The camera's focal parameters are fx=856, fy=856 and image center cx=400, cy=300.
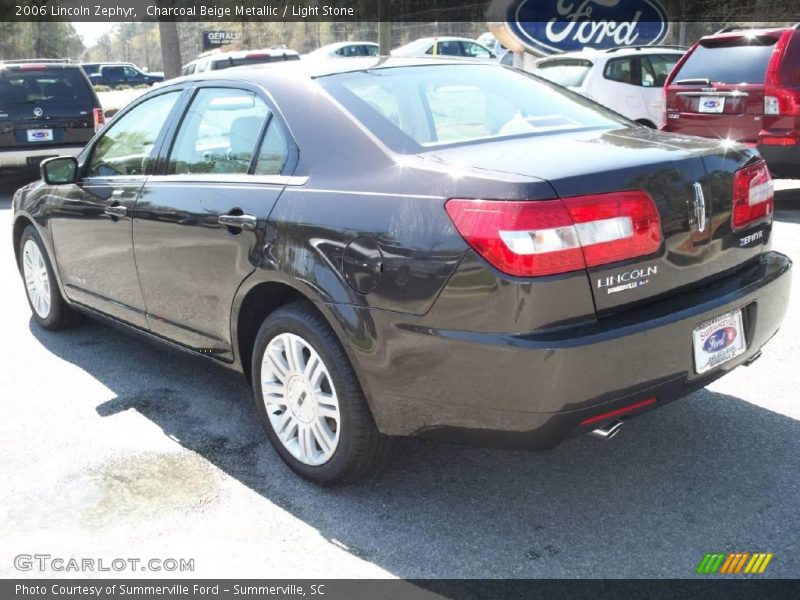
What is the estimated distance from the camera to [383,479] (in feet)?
11.4

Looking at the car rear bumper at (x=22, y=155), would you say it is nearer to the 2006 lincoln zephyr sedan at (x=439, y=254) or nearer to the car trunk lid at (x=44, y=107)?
the car trunk lid at (x=44, y=107)

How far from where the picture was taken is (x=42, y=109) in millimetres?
11602

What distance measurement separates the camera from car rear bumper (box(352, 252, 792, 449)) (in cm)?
265

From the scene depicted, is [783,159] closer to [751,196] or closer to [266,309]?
[751,196]

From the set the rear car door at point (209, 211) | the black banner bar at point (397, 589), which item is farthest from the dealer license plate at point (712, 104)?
the black banner bar at point (397, 589)

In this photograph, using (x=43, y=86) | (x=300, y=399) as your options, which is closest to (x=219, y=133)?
(x=300, y=399)

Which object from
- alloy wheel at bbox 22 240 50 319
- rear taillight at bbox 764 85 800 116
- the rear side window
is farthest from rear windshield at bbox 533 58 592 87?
alloy wheel at bbox 22 240 50 319

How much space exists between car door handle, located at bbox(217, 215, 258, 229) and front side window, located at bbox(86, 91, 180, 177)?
96cm

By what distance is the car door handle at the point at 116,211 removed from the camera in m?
4.29

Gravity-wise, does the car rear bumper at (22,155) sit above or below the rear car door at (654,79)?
below

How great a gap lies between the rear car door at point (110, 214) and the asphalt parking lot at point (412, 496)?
606 mm

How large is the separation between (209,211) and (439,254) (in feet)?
4.43

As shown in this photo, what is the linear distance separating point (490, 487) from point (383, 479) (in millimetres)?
437

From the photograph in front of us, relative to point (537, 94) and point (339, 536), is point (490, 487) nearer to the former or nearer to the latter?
point (339, 536)
